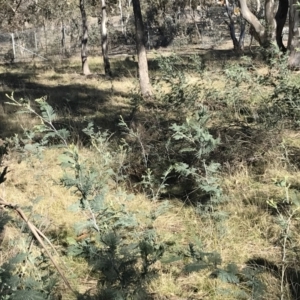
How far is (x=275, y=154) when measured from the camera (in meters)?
4.63

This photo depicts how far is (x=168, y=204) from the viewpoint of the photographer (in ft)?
13.4

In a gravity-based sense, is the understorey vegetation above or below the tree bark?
below

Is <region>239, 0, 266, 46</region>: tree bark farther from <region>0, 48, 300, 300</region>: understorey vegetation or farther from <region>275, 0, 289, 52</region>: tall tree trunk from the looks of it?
<region>0, 48, 300, 300</region>: understorey vegetation

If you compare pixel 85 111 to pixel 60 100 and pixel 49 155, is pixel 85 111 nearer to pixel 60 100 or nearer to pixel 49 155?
pixel 60 100

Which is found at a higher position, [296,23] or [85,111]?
[296,23]

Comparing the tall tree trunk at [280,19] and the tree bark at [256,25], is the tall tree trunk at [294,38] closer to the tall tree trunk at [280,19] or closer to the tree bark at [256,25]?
the tree bark at [256,25]

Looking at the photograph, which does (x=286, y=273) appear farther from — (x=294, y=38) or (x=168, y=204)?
(x=294, y=38)

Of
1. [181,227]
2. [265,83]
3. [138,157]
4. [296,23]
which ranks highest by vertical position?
[296,23]

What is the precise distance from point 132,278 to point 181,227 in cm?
185

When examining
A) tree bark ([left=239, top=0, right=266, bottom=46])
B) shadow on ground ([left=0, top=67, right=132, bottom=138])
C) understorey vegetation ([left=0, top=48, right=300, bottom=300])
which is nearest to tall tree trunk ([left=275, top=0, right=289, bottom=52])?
tree bark ([left=239, top=0, right=266, bottom=46])

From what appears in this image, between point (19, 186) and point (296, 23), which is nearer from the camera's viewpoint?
point (19, 186)

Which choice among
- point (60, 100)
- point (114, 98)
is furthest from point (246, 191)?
point (60, 100)

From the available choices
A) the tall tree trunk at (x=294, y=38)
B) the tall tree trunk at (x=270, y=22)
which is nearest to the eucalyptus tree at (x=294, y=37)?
the tall tree trunk at (x=294, y=38)

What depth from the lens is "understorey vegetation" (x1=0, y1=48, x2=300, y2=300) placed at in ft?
6.95
